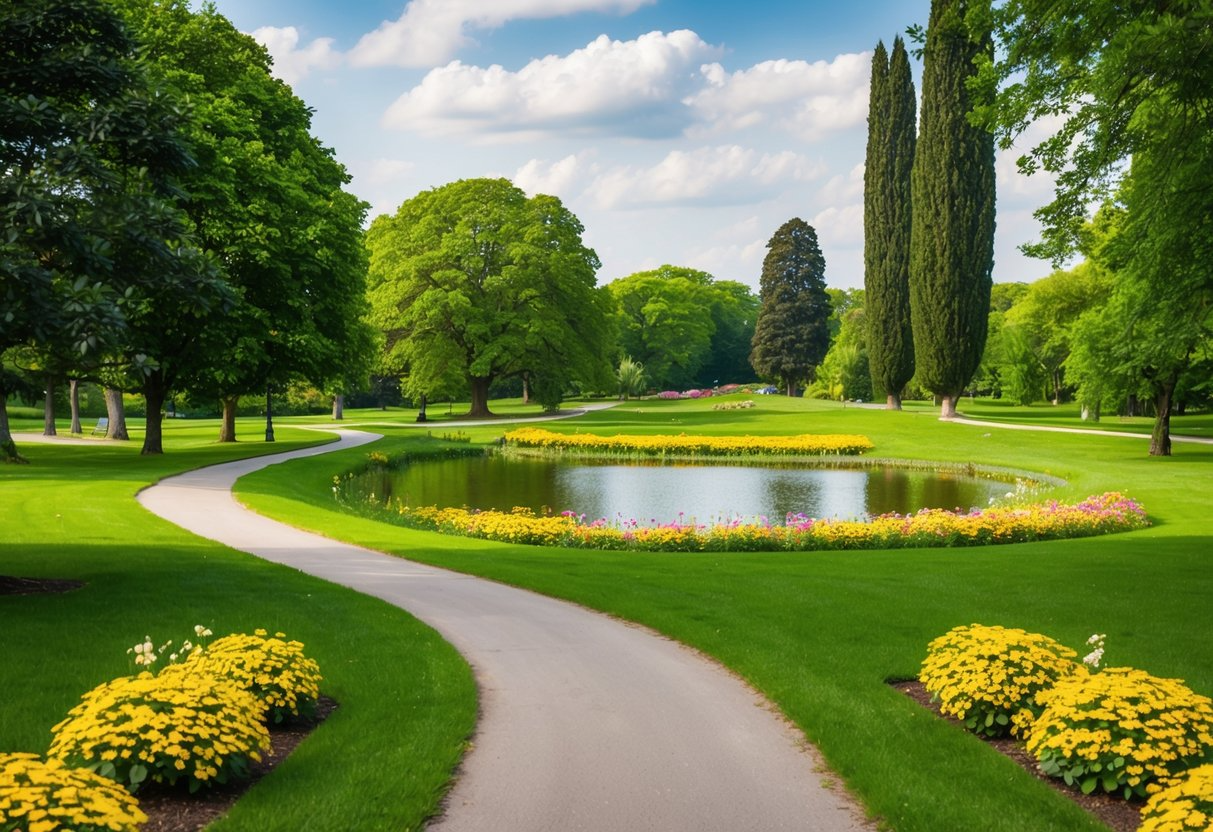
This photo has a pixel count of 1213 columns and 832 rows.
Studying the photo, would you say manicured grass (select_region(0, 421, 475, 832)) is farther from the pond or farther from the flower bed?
the pond

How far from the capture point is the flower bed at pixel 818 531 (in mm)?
17422

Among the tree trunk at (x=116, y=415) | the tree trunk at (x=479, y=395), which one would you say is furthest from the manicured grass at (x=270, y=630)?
the tree trunk at (x=479, y=395)

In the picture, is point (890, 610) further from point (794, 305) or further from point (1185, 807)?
point (794, 305)

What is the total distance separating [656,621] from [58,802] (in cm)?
657

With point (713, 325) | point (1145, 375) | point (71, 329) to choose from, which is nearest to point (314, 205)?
point (71, 329)

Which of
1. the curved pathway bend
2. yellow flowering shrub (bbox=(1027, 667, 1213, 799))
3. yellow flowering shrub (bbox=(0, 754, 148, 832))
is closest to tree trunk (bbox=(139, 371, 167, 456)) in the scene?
the curved pathway bend

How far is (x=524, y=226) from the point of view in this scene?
57.1 m

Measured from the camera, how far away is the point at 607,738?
643 cm

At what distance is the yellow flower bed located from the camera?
38.9 metres

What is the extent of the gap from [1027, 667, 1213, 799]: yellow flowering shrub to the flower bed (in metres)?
11.2

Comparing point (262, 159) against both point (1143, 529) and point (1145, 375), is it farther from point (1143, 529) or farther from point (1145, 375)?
point (1145, 375)

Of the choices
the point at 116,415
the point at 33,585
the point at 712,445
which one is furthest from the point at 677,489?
the point at 116,415

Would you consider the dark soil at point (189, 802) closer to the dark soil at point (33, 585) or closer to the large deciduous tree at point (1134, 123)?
the dark soil at point (33, 585)

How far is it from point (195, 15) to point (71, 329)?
25.6m
